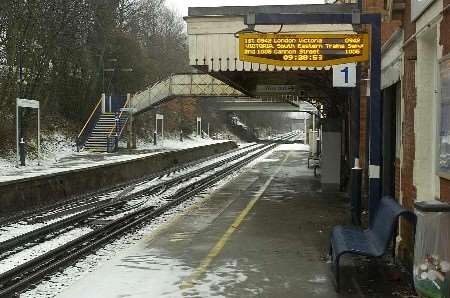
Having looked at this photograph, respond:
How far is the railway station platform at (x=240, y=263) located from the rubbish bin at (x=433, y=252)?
1.55 metres

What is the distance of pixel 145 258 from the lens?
826 centimetres

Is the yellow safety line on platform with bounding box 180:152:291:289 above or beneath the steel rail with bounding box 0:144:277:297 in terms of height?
above

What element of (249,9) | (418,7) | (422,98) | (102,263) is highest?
(249,9)

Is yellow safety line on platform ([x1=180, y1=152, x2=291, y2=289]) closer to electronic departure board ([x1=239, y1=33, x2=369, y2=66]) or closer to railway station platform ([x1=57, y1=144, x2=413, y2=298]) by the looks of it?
railway station platform ([x1=57, y1=144, x2=413, y2=298])

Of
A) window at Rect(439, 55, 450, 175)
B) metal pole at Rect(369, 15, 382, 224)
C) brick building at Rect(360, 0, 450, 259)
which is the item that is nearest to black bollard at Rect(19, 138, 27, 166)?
brick building at Rect(360, 0, 450, 259)

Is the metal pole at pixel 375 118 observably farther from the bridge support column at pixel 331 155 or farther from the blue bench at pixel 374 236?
the bridge support column at pixel 331 155

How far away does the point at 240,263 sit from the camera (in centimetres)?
786

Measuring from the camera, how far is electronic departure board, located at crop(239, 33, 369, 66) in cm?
884

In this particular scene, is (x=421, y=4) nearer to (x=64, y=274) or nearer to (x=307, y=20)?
(x=307, y=20)

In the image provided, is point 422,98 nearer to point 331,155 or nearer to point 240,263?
point 240,263

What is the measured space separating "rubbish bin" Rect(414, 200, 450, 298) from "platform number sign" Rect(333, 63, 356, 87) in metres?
6.56

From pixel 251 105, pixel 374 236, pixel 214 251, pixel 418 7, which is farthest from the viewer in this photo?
pixel 251 105

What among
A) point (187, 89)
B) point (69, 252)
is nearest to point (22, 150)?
point (69, 252)

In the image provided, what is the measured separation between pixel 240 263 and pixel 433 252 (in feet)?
11.1
